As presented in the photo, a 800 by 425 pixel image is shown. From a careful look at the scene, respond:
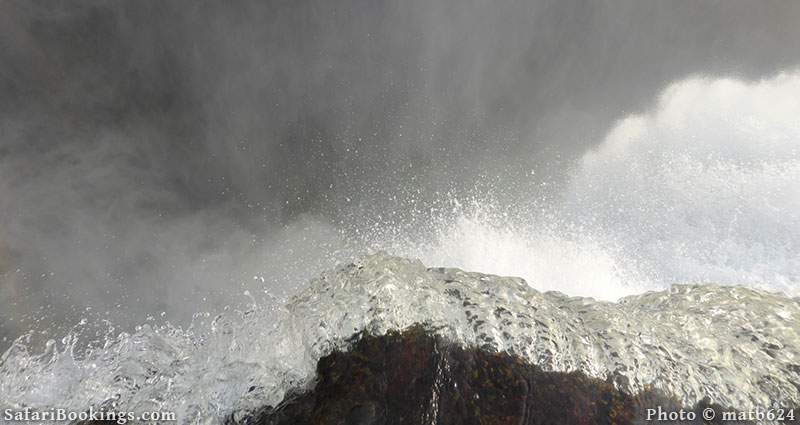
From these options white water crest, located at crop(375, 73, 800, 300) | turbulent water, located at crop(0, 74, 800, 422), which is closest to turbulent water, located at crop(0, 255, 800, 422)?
turbulent water, located at crop(0, 74, 800, 422)

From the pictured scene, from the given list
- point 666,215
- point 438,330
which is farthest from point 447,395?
point 666,215

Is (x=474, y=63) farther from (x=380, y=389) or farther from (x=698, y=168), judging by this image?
(x=380, y=389)

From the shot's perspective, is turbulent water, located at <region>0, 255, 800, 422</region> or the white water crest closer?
turbulent water, located at <region>0, 255, 800, 422</region>

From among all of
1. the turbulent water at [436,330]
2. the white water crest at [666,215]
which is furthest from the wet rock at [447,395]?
the white water crest at [666,215]

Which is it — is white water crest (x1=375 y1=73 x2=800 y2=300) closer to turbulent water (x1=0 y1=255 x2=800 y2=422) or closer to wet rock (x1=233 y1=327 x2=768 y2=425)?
turbulent water (x1=0 y1=255 x2=800 y2=422)

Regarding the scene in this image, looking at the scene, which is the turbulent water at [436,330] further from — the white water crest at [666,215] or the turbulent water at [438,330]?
the white water crest at [666,215]

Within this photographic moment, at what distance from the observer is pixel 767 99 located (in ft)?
18.3

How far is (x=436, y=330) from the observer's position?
5.45 feet

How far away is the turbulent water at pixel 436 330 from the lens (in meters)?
1.59

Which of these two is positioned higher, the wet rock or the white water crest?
the white water crest

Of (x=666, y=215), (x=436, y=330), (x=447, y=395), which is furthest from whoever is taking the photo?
(x=666, y=215)

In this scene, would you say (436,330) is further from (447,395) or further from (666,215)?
(666,215)

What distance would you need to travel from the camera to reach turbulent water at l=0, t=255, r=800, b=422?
1.59 metres

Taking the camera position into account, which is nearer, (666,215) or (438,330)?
(438,330)
